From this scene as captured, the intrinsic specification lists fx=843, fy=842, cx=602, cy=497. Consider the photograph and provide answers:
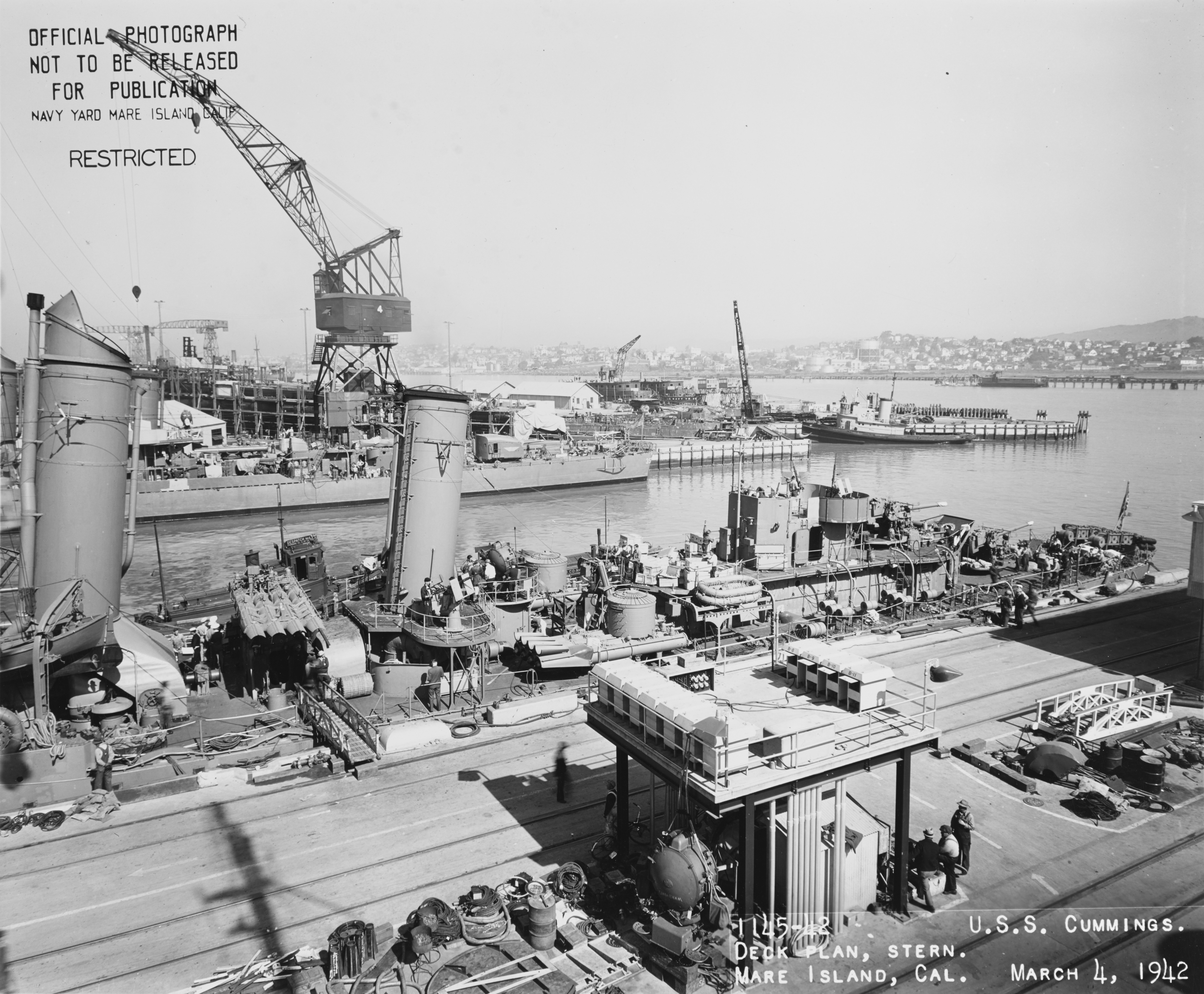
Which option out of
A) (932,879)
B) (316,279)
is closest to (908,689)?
(932,879)

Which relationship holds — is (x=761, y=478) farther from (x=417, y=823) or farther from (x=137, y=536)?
(x=417, y=823)

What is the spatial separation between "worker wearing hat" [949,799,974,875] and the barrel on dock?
5.19 m

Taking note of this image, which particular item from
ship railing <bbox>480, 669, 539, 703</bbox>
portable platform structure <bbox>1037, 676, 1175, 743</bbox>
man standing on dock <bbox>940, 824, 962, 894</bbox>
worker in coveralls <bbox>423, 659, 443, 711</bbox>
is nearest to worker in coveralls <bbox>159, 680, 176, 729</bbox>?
worker in coveralls <bbox>423, 659, 443, 711</bbox>

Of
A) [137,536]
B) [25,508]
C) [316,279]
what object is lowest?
[137,536]

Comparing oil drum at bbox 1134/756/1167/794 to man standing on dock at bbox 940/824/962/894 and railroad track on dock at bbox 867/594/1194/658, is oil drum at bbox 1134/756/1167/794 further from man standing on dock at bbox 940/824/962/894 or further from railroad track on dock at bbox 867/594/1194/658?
railroad track on dock at bbox 867/594/1194/658

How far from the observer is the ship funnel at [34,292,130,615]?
15.9m

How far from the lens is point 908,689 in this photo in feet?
56.0

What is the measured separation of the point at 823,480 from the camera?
79375mm

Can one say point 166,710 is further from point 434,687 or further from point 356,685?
point 434,687

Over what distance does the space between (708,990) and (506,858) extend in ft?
12.1

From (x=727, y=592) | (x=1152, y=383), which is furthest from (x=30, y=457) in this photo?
(x=1152, y=383)

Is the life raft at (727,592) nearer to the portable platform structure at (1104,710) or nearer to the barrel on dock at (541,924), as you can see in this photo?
the portable platform structure at (1104,710)

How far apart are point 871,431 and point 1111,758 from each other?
315 feet

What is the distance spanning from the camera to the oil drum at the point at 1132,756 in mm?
13445
